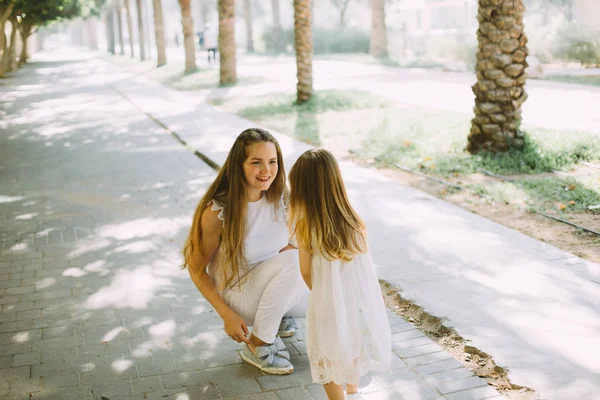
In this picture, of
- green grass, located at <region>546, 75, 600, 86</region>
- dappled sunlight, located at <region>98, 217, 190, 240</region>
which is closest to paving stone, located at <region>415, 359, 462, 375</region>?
dappled sunlight, located at <region>98, 217, 190, 240</region>

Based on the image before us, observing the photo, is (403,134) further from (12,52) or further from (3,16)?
(12,52)

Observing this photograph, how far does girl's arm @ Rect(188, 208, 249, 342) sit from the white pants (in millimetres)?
71

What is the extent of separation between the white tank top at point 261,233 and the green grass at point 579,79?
1504 centimetres

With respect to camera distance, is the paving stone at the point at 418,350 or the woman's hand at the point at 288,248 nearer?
the woman's hand at the point at 288,248

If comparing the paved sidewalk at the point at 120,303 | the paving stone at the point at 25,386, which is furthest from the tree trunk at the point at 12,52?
the paving stone at the point at 25,386

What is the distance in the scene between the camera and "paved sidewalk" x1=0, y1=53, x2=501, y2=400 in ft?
12.1

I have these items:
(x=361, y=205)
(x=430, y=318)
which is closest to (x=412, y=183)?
(x=361, y=205)

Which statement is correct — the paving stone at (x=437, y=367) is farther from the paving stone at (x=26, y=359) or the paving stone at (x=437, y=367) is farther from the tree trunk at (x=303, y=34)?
the tree trunk at (x=303, y=34)

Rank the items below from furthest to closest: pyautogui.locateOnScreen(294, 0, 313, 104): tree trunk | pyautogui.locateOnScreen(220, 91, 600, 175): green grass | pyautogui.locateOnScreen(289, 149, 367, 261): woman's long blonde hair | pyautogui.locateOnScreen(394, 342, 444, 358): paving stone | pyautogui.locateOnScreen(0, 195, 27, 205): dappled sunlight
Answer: pyautogui.locateOnScreen(294, 0, 313, 104): tree trunk → pyautogui.locateOnScreen(220, 91, 600, 175): green grass → pyautogui.locateOnScreen(0, 195, 27, 205): dappled sunlight → pyautogui.locateOnScreen(394, 342, 444, 358): paving stone → pyautogui.locateOnScreen(289, 149, 367, 261): woman's long blonde hair

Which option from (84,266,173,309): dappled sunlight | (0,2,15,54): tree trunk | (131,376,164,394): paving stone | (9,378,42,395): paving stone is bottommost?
(131,376,164,394): paving stone

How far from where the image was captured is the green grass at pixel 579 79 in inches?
671

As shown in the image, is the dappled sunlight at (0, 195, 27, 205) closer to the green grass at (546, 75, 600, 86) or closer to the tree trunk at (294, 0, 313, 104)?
the tree trunk at (294, 0, 313, 104)

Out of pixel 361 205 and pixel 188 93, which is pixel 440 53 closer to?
pixel 188 93

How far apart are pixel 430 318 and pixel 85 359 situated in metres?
2.20
